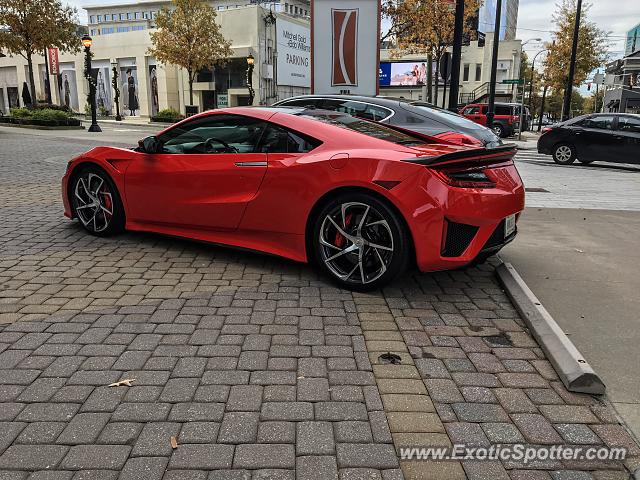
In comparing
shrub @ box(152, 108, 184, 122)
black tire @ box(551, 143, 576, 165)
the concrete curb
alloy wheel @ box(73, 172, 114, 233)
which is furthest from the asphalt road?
shrub @ box(152, 108, 184, 122)

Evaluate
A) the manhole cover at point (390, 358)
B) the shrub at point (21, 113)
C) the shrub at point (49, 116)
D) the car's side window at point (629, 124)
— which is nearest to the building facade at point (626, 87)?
the car's side window at point (629, 124)

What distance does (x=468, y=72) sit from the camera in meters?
62.8

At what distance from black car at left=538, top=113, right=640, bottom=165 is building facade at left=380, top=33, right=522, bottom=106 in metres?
46.3

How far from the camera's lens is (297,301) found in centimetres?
409

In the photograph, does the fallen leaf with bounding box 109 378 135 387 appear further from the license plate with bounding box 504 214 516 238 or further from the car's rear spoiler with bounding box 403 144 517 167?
the license plate with bounding box 504 214 516 238

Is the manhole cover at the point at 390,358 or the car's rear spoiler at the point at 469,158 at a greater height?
the car's rear spoiler at the point at 469,158

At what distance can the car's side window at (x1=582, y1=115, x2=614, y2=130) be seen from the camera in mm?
15157

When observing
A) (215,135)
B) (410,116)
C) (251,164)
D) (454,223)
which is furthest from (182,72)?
(454,223)

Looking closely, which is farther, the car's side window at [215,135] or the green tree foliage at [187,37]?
the green tree foliage at [187,37]

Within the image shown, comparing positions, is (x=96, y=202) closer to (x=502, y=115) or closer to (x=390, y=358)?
(x=390, y=358)

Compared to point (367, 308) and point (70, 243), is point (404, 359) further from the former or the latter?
point (70, 243)

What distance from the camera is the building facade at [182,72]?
4644cm

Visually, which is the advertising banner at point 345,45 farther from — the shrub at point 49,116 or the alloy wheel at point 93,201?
the shrub at point 49,116

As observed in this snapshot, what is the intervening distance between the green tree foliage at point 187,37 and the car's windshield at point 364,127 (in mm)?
38506
